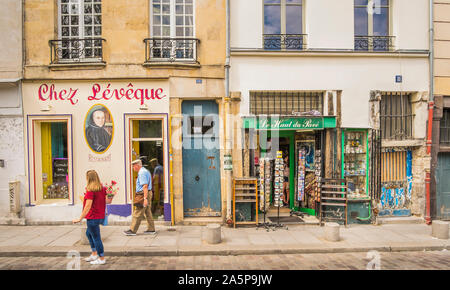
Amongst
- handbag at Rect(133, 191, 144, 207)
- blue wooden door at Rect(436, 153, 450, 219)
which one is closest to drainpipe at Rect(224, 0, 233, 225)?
handbag at Rect(133, 191, 144, 207)

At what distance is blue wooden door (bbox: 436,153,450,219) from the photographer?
28.1 ft

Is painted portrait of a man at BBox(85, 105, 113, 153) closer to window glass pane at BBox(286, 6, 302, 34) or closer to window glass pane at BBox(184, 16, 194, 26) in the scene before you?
window glass pane at BBox(184, 16, 194, 26)

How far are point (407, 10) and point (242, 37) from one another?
5.25 meters

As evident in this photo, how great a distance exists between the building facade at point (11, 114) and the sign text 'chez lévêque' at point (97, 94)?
2.56 feet

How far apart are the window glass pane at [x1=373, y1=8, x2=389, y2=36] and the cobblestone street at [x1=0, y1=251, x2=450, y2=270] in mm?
6607

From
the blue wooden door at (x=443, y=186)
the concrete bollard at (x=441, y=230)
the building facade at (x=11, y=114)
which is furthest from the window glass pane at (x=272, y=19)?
the building facade at (x=11, y=114)

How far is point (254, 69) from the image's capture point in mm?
8164

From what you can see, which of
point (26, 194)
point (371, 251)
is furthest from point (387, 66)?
point (26, 194)

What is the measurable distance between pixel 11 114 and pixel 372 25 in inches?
451

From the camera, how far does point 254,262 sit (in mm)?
5637

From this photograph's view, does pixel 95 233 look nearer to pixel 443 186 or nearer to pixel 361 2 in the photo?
pixel 361 2

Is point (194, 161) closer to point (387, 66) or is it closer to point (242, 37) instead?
point (242, 37)

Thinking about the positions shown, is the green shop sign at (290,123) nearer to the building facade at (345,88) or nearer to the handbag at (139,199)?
the building facade at (345,88)

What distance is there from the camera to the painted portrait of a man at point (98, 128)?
8.11 m
